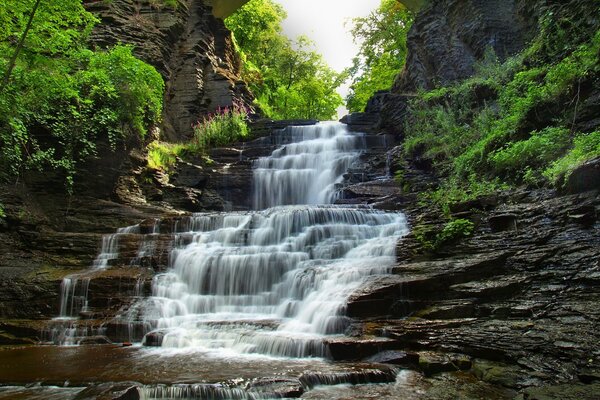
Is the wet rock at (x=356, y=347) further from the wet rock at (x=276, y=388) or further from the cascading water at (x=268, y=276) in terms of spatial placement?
the wet rock at (x=276, y=388)

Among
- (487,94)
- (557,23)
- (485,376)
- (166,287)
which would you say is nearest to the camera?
(485,376)

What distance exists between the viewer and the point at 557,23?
11.9 m

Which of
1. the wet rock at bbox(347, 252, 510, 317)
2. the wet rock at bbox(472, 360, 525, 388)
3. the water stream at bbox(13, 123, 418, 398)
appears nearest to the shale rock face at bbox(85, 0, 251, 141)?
the water stream at bbox(13, 123, 418, 398)

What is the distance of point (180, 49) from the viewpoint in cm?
2134

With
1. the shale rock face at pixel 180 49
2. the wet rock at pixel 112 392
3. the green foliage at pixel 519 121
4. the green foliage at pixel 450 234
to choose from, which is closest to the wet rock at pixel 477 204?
the green foliage at pixel 519 121

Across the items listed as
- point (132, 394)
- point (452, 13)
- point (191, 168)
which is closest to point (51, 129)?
point (191, 168)

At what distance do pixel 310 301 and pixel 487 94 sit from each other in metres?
10.7

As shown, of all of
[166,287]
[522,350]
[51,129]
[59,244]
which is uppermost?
[51,129]

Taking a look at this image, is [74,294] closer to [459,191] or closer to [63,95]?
[63,95]

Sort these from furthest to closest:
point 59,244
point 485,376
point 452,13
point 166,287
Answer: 1. point 452,13
2. point 59,244
3. point 166,287
4. point 485,376

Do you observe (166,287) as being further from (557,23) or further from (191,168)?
(557,23)

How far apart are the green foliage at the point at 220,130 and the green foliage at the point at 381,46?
484 inches

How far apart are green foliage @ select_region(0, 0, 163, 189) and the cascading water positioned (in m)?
4.25

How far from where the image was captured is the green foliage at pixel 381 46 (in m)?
29.3
